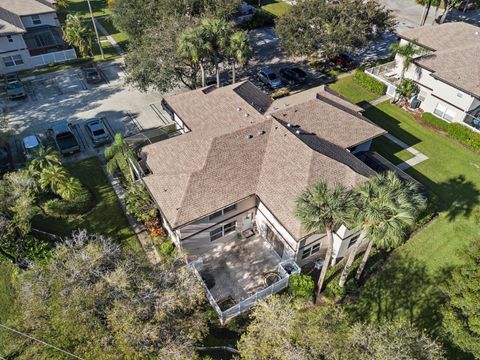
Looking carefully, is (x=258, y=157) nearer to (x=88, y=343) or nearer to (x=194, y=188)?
(x=194, y=188)

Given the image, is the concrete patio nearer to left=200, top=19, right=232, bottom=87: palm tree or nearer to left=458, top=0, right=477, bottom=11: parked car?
left=200, top=19, right=232, bottom=87: palm tree

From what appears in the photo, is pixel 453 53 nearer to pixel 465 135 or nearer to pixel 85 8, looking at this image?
pixel 465 135

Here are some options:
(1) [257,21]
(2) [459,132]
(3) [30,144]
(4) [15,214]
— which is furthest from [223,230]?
(1) [257,21]

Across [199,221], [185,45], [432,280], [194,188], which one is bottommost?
[432,280]

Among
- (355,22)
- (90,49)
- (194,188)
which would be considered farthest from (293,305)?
(90,49)

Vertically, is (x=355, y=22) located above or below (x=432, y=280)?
above
